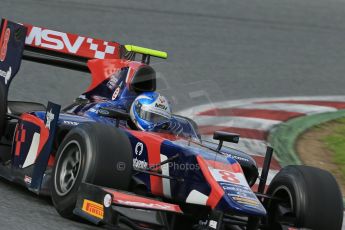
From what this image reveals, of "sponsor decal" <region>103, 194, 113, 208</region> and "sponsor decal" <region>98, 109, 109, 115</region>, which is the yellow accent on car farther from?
"sponsor decal" <region>103, 194, 113, 208</region>

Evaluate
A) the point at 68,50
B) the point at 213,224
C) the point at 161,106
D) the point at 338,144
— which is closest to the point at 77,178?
the point at 213,224

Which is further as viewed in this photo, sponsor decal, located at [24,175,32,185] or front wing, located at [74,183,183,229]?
sponsor decal, located at [24,175,32,185]

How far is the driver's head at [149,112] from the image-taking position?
665cm

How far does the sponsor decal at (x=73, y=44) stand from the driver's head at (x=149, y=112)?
5.99 ft

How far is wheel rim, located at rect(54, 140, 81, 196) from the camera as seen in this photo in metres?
6.05

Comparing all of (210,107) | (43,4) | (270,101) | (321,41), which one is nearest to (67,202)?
(210,107)

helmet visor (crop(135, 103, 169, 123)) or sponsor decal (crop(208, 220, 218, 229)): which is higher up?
helmet visor (crop(135, 103, 169, 123))

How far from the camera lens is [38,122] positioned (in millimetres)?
6777

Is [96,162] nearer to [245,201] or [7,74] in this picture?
[245,201]

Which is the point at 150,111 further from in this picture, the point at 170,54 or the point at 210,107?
the point at 170,54

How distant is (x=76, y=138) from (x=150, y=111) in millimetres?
823

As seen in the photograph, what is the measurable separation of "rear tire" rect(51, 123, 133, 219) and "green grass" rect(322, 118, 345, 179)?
3.37 m

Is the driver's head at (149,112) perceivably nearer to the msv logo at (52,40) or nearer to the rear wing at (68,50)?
the rear wing at (68,50)

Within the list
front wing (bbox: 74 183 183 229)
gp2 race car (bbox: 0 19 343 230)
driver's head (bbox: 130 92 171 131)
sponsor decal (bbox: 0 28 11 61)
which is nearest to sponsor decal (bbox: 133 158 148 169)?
gp2 race car (bbox: 0 19 343 230)
